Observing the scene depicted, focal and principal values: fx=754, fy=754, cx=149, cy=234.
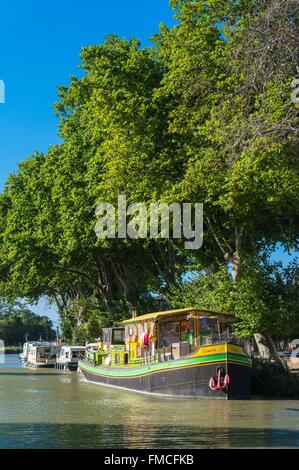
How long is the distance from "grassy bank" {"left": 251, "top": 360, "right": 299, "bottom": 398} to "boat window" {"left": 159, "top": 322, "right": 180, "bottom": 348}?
4.13 meters

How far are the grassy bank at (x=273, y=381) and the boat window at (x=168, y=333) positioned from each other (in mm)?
4129

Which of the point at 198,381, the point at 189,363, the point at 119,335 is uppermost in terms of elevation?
the point at 119,335

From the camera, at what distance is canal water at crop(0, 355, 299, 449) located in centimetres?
1852

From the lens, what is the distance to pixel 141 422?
23.2 meters

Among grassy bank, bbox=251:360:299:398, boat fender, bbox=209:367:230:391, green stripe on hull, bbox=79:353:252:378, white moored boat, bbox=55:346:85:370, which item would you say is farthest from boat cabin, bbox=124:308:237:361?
white moored boat, bbox=55:346:85:370

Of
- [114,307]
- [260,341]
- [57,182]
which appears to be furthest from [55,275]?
[260,341]

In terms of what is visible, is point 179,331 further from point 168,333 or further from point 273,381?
point 273,381

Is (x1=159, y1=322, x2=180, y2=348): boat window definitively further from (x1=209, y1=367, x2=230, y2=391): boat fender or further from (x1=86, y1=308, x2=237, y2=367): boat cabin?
(x1=209, y1=367, x2=230, y2=391): boat fender

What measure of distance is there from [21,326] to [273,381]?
13751 cm

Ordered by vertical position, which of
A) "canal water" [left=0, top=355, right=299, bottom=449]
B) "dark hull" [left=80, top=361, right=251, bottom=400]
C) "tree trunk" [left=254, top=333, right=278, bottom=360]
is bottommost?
"canal water" [left=0, top=355, right=299, bottom=449]

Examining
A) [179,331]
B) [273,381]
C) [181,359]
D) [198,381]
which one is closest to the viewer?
[198,381]

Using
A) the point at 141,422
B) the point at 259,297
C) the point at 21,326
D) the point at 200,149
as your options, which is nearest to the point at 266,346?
the point at 259,297

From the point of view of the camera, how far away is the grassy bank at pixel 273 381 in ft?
111

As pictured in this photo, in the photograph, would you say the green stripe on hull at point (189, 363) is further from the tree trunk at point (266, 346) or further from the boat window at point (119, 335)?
the boat window at point (119, 335)
